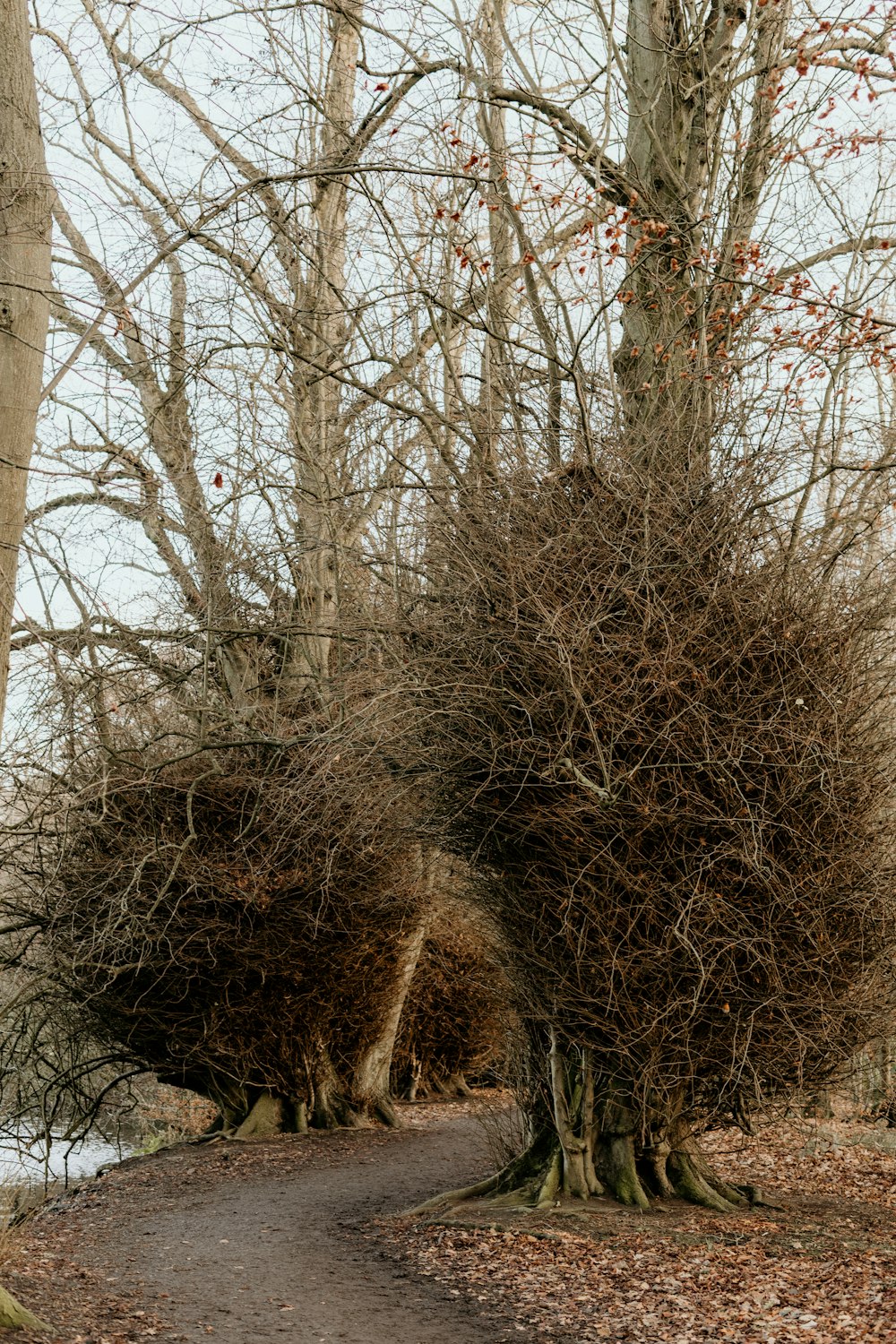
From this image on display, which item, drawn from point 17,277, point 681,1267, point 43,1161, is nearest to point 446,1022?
point 43,1161

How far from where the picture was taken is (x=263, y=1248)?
29.4 ft

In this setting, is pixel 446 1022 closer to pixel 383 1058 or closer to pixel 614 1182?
pixel 383 1058

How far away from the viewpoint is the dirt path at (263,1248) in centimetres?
668

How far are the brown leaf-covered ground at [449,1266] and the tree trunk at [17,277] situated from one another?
359 cm

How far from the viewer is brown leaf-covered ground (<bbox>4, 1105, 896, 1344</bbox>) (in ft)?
21.6

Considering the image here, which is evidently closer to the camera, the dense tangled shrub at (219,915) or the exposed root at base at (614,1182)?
the exposed root at base at (614,1182)

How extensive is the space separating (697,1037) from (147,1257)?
406cm

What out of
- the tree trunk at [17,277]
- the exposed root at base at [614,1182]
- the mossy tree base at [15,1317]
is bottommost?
the exposed root at base at [614,1182]

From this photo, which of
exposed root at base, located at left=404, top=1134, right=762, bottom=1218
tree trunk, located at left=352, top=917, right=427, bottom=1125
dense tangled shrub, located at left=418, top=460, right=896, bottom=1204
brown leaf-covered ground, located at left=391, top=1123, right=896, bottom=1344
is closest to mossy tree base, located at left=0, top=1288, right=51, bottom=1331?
brown leaf-covered ground, located at left=391, top=1123, right=896, bottom=1344

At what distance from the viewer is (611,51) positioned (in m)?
10.1

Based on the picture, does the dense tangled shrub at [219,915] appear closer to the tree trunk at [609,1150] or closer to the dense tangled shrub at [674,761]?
the tree trunk at [609,1150]

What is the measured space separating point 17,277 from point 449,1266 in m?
6.38

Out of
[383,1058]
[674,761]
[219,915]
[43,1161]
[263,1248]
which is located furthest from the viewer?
[383,1058]

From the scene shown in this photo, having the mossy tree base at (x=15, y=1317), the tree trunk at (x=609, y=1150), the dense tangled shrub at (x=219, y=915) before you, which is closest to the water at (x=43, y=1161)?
the dense tangled shrub at (x=219, y=915)
